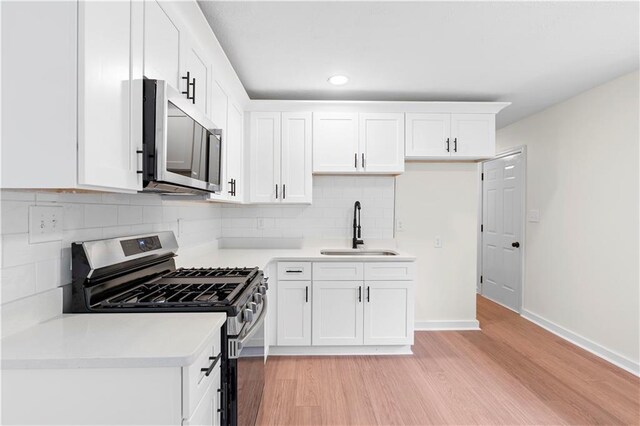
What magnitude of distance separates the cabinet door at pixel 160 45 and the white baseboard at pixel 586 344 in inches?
154

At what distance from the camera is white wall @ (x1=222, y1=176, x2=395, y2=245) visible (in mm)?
3504

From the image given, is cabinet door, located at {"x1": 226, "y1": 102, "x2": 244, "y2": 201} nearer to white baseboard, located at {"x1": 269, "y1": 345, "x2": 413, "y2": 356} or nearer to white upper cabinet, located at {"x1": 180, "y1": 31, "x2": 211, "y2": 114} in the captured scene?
white upper cabinet, located at {"x1": 180, "y1": 31, "x2": 211, "y2": 114}

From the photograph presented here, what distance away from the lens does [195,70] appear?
1837 mm

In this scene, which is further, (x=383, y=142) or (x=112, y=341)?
(x=383, y=142)

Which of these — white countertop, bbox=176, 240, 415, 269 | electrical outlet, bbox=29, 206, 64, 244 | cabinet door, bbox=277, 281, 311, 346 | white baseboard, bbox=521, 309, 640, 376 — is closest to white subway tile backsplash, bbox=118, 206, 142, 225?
electrical outlet, bbox=29, 206, 64, 244

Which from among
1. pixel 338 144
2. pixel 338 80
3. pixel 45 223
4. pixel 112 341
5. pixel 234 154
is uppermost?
pixel 338 80

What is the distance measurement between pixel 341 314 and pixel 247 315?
158 centimetres

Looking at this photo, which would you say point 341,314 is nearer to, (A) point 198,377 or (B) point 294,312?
(B) point 294,312

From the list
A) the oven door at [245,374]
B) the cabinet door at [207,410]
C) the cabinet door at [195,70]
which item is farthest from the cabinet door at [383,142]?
the cabinet door at [207,410]

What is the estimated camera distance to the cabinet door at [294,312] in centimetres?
287

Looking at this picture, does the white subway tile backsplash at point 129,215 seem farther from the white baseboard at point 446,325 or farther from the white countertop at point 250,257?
the white baseboard at point 446,325

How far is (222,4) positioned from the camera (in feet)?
6.12

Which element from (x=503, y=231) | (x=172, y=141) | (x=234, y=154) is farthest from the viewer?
(x=503, y=231)

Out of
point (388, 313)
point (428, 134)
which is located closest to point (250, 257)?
point (388, 313)
